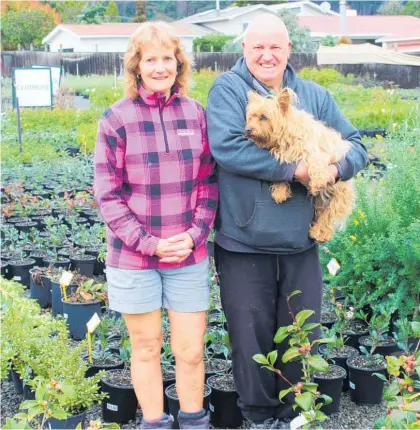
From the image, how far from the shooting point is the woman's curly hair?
9.08ft

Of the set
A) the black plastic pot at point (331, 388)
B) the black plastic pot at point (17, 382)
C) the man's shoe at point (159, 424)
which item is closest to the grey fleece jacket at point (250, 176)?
the man's shoe at point (159, 424)

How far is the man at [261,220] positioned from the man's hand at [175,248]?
0.71 feet

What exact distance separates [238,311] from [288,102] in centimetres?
96

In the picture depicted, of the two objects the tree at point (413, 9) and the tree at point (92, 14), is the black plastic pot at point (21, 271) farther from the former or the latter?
the tree at point (92, 14)

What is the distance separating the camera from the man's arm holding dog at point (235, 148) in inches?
109

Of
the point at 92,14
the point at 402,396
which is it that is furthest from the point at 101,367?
the point at 92,14

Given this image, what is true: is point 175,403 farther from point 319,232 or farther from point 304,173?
point 304,173

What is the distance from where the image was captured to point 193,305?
293cm

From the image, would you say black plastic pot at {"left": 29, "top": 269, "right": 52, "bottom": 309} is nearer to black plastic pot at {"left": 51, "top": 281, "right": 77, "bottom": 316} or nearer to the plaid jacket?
black plastic pot at {"left": 51, "top": 281, "right": 77, "bottom": 316}

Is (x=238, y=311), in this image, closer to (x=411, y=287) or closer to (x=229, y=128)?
(x=229, y=128)

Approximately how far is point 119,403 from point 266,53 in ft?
6.24

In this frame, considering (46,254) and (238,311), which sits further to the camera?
(46,254)

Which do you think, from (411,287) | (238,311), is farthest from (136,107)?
(411,287)

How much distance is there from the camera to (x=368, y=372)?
12.1 feet
